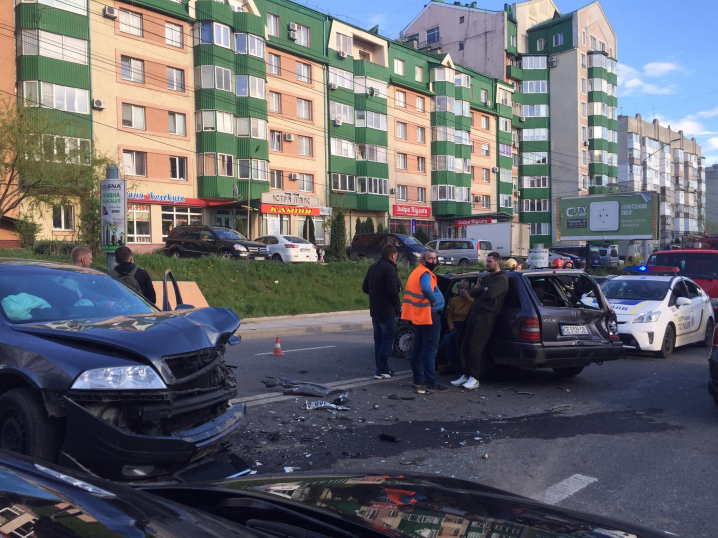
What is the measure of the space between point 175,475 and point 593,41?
256ft

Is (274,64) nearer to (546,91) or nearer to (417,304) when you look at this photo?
(417,304)

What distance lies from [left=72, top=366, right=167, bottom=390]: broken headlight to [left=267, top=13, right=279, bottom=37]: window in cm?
4100

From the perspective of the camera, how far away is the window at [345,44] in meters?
46.6

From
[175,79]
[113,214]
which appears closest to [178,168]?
[175,79]

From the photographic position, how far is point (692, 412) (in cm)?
722

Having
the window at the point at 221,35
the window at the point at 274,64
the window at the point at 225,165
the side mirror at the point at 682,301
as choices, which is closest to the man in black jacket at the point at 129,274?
the side mirror at the point at 682,301

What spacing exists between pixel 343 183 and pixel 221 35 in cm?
1418

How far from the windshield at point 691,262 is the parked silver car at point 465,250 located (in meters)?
18.8

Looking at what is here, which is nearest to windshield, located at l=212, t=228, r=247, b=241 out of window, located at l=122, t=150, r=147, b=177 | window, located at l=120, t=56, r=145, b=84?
window, located at l=122, t=150, r=147, b=177

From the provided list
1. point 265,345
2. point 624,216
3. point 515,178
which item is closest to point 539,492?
point 265,345

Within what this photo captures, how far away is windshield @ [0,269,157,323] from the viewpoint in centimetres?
463

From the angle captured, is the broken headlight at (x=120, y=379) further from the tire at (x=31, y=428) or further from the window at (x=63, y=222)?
the window at (x=63, y=222)

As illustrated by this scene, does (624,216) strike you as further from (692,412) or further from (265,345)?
(692,412)

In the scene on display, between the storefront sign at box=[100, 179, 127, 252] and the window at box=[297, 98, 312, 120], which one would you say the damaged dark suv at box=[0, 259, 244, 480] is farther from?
the window at box=[297, 98, 312, 120]
